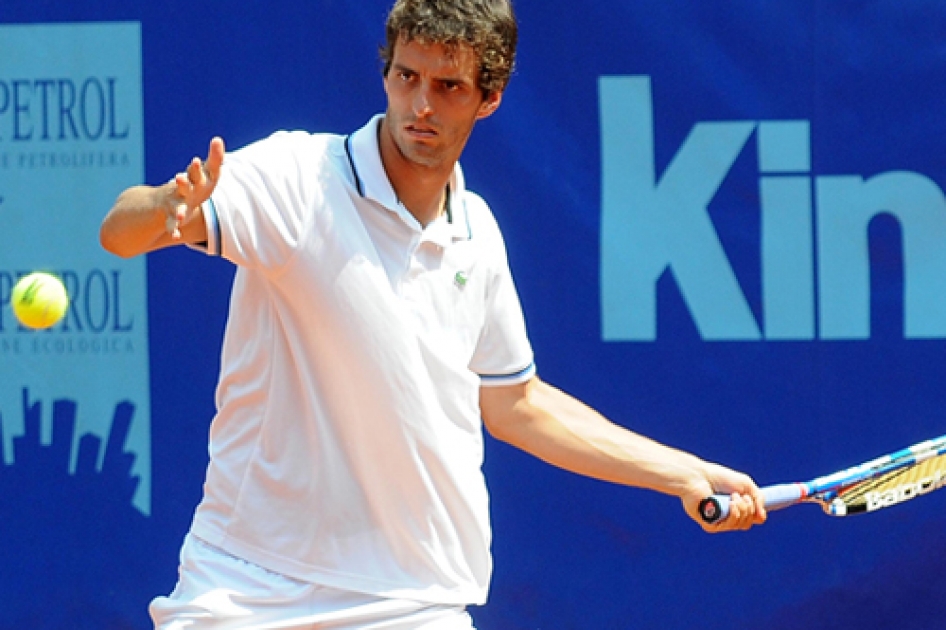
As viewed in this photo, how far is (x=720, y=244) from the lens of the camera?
4363mm

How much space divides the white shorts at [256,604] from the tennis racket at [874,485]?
38.6 inches

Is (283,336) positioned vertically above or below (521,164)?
below

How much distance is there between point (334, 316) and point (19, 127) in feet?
7.21

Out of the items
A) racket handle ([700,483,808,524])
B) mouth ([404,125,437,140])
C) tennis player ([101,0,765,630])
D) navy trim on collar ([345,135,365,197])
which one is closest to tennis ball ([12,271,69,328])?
tennis player ([101,0,765,630])

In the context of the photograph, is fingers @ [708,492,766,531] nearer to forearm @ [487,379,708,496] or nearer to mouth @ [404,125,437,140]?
forearm @ [487,379,708,496]

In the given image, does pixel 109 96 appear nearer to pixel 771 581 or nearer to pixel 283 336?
pixel 283 336

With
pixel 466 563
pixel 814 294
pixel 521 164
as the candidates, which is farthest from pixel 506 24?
pixel 814 294

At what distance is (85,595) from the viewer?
4473mm

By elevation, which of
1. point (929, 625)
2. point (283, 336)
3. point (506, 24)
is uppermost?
point (506, 24)

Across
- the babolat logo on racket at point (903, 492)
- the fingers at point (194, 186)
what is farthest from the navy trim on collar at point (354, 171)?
the babolat logo on racket at point (903, 492)

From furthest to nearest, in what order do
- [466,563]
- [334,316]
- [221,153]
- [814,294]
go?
[814,294] < [466,563] < [334,316] < [221,153]

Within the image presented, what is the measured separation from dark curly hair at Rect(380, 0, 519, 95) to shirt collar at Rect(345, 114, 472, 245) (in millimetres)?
171

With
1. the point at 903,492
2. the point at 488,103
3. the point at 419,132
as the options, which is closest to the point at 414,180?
the point at 419,132

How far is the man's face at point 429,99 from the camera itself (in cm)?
275
